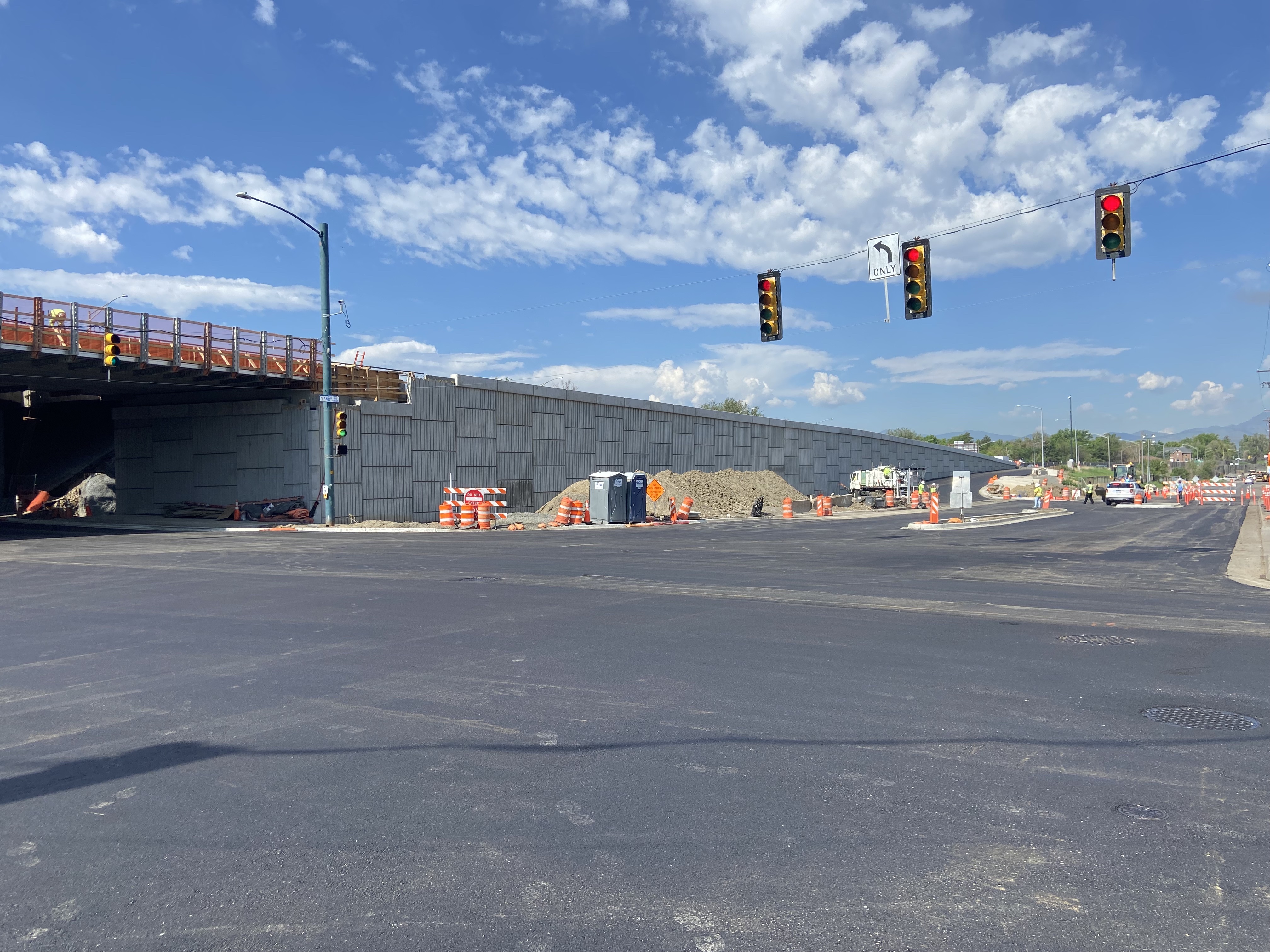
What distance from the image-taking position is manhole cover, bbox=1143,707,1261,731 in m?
6.49

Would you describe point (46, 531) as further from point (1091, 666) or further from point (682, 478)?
point (1091, 666)

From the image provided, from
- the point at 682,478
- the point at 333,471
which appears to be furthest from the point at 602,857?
the point at 682,478

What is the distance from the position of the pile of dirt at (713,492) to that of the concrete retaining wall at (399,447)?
1330 mm

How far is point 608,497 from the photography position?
36.9 meters

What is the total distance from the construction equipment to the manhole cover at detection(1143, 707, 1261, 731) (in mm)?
49809

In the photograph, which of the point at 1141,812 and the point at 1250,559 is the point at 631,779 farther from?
the point at 1250,559

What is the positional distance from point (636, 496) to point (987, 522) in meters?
14.5

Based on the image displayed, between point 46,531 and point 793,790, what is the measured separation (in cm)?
3459

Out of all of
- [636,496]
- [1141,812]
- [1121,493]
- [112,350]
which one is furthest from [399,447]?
[1121,493]

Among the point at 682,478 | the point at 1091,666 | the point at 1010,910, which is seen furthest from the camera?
the point at 682,478

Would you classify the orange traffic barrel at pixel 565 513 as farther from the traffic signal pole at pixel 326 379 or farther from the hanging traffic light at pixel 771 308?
the hanging traffic light at pixel 771 308

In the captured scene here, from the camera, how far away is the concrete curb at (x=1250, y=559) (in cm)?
1586

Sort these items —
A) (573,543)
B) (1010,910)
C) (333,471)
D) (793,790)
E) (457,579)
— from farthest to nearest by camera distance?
1. (333,471)
2. (573,543)
3. (457,579)
4. (793,790)
5. (1010,910)

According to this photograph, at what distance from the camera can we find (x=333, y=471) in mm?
35031
